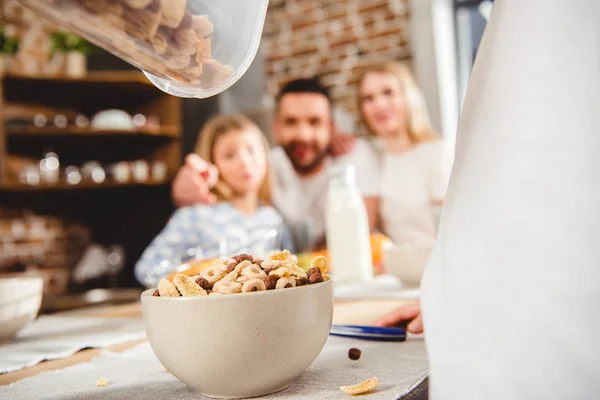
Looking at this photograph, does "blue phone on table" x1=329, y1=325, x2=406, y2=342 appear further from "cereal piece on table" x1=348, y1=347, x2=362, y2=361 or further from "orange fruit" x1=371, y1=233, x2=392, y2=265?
"orange fruit" x1=371, y1=233, x2=392, y2=265

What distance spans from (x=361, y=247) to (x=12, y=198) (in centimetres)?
245

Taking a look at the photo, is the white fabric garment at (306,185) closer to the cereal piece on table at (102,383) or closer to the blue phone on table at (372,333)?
the blue phone on table at (372,333)

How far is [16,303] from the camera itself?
2.36 feet

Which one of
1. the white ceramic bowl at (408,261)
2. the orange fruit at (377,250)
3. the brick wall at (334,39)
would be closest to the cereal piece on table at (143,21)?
the white ceramic bowl at (408,261)

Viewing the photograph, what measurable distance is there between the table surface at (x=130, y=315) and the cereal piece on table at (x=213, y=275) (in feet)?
0.77

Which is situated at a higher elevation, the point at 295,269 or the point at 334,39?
the point at 334,39

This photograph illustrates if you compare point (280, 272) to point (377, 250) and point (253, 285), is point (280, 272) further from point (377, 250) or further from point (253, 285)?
point (377, 250)

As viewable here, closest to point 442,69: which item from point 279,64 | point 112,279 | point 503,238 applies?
point 279,64

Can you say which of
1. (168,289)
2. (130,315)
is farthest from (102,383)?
(130,315)

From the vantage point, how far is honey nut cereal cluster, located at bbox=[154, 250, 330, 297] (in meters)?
0.43

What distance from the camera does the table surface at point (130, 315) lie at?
57 cm

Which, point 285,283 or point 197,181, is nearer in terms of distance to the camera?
point 285,283

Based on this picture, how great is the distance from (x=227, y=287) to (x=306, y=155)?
198 centimetres

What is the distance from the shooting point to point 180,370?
0.43m
